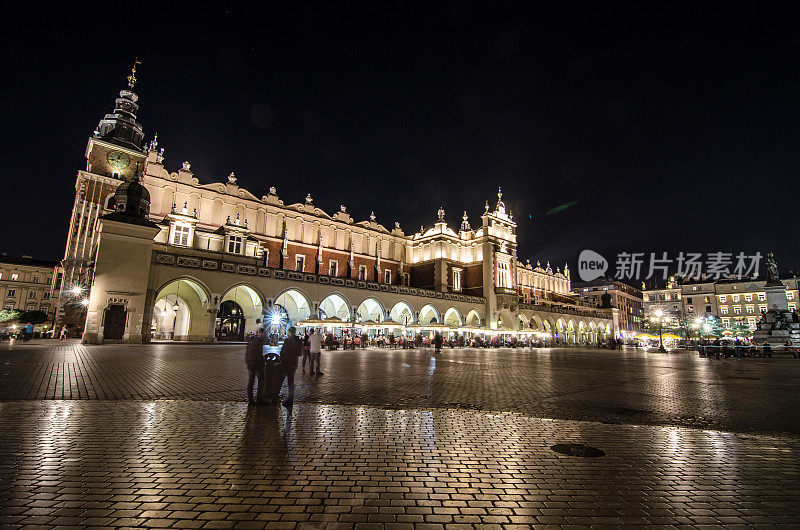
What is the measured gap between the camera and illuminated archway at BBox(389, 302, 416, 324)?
43.5 metres

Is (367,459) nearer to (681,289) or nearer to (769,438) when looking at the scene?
(769,438)

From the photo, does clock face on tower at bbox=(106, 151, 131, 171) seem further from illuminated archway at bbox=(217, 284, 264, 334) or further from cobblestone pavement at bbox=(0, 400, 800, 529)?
cobblestone pavement at bbox=(0, 400, 800, 529)

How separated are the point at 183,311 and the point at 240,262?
740 cm

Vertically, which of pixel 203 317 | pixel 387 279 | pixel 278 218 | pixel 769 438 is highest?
pixel 278 218

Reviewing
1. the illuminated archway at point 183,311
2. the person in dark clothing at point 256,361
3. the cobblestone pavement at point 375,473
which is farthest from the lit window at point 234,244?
the cobblestone pavement at point 375,473

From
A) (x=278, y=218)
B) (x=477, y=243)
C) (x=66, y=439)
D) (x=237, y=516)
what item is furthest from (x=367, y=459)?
(x=477, y=243)

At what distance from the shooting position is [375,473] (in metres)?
4.06

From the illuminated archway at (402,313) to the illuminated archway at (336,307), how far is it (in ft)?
16.8

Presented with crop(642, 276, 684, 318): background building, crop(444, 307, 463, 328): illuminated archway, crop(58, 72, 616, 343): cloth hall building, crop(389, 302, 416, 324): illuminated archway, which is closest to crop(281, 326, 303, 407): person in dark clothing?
crop(58, 72, 616, 343): cloth hall building

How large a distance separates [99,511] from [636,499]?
4.33 metres

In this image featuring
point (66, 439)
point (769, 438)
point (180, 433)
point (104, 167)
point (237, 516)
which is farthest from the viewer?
point (104, 167)

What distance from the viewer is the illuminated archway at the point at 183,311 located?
98.8 ft

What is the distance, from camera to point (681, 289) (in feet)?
300

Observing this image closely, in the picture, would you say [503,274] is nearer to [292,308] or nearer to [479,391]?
[292,308]
